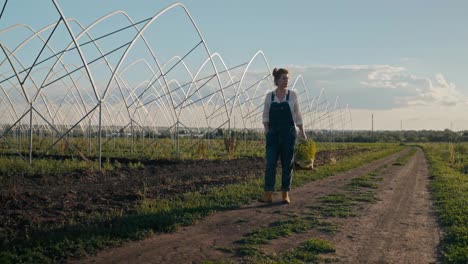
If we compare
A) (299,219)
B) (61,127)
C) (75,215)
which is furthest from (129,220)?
(61,127)

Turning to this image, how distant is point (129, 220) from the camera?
598 centimetres

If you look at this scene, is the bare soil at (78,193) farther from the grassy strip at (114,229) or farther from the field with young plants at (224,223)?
the grassy strip at (114,229)

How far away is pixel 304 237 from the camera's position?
5.62m

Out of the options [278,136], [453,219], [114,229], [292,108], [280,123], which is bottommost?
[453,219]

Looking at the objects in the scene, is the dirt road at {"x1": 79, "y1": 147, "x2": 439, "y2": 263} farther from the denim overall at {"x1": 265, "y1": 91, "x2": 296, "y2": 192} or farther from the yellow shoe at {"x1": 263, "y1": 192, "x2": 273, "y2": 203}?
the denim overall at {"x1": 265, "y1": 91, "x2": 296, "y2": 192}

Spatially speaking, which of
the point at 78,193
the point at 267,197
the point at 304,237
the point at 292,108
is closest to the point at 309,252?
the point at 304,237

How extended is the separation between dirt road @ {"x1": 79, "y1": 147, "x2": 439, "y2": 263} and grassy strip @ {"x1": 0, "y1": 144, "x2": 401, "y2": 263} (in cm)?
19

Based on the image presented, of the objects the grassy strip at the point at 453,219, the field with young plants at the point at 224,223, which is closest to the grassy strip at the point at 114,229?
the field with young plants at the point at 224,223

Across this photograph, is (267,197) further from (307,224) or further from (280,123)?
(307,224)

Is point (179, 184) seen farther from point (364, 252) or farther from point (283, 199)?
point (364, 252)

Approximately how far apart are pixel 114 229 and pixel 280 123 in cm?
329

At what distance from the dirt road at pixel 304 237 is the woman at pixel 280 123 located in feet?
1.81

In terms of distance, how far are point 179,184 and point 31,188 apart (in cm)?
282

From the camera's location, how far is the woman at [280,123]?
782 cm
